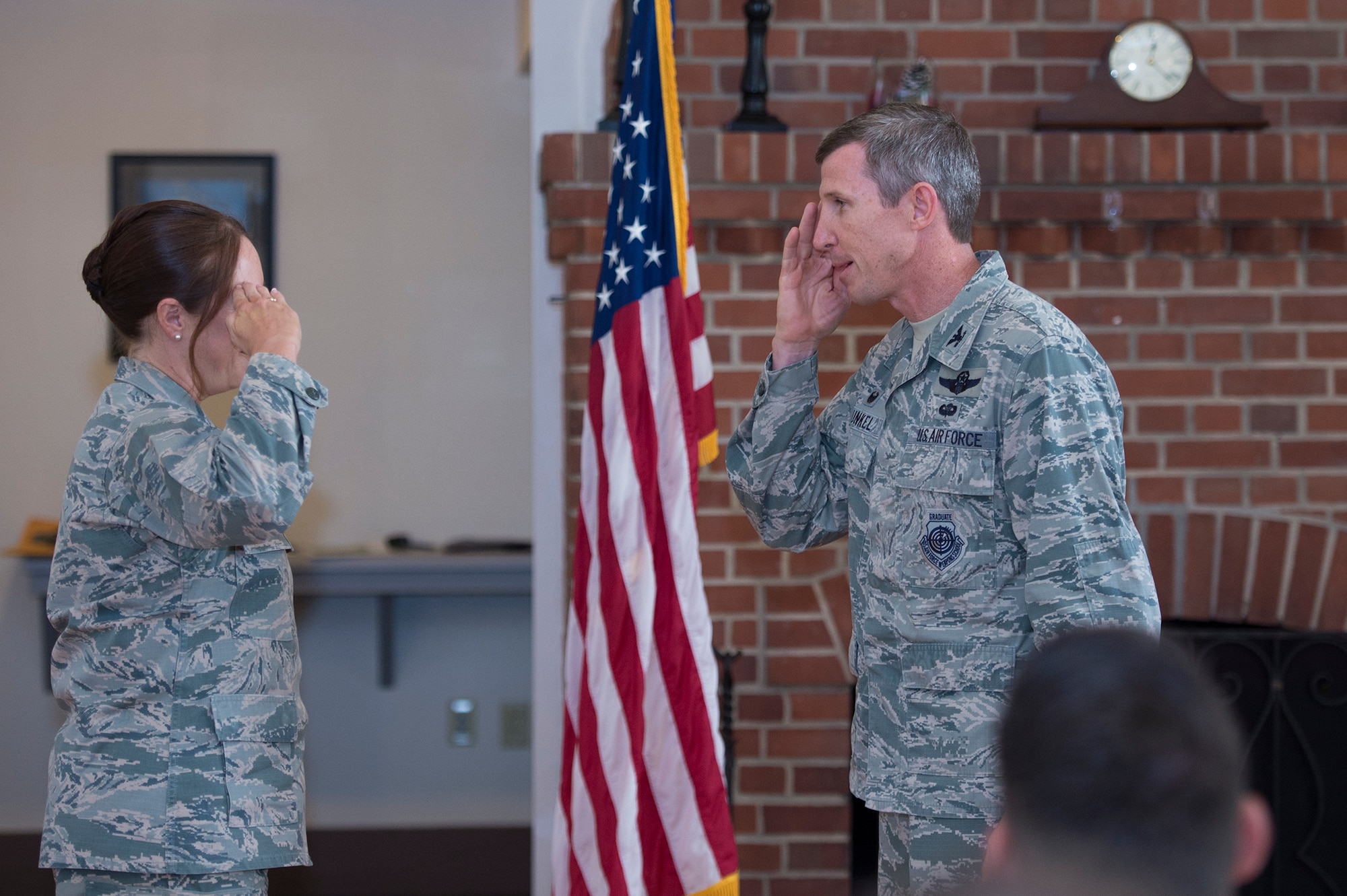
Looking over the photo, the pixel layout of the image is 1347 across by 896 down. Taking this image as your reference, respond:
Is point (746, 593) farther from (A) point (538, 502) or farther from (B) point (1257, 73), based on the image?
(B) point (1257, 73)

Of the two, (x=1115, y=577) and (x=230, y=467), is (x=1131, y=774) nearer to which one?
(x=1115, y=577)

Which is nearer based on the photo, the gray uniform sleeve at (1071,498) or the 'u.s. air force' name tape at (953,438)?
the gray uniform sleeve at (1071,498)

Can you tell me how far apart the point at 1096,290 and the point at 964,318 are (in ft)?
4.20

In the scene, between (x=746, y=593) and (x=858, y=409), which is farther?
(x=746, y=593)

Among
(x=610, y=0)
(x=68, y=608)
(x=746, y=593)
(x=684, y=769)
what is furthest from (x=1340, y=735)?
(x=68, y=608)

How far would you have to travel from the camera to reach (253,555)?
147 cm

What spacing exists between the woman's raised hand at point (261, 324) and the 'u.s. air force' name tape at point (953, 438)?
0.77 meters

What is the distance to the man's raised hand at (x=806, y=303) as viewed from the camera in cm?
167

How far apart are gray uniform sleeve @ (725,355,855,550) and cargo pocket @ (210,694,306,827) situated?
0.68 m

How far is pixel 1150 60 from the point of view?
2617mm

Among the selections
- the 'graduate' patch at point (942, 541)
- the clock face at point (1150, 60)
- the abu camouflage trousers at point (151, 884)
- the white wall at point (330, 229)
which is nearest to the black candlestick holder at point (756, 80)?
the clock face at point (1150, 60)

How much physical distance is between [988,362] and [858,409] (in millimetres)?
236

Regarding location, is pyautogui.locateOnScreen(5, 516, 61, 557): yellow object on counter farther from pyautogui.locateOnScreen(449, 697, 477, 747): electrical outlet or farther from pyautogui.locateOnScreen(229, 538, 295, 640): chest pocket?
pyautogui.locateOnScreen(229, 538, 295, 640): chest pocket

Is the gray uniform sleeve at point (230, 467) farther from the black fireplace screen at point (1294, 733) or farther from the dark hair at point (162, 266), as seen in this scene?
the black fireplace screen at point (1294, 733)
